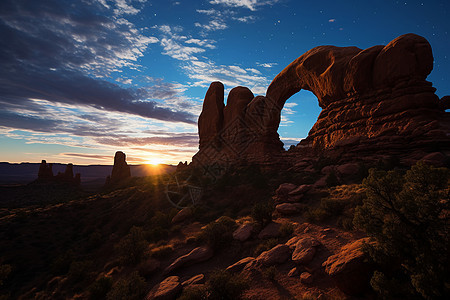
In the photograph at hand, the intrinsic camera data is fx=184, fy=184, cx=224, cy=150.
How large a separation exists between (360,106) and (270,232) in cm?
1828

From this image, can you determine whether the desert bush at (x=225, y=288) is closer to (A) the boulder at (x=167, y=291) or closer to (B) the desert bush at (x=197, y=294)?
(B) the desert bush at (x=197, y=294)

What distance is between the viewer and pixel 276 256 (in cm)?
849

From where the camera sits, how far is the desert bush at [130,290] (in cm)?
844

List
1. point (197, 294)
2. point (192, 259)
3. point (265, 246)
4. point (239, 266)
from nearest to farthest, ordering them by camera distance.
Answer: point (197, 294)
point (239, 266)
point (265, 246)
point (192, 259)

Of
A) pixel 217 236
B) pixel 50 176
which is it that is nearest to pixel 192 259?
pixel 217 236

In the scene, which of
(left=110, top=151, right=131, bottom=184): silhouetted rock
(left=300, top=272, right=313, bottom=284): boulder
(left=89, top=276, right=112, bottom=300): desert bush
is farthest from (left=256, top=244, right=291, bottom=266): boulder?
(left=110, top=151, right=131, bottom=184): silhouetted rock

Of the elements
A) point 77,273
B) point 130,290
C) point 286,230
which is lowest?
point 77,273

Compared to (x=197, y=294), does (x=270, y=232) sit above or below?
above

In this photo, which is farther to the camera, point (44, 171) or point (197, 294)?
point (44, 171)

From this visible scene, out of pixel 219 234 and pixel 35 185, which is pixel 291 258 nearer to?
pixel 219 234

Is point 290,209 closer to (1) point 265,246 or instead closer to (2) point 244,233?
(2) point 244,233

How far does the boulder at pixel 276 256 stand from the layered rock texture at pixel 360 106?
14.5 meters

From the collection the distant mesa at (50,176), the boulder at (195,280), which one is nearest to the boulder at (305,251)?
the boulder at (195,280)

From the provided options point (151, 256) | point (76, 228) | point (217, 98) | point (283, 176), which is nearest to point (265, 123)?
point (283, 176)
